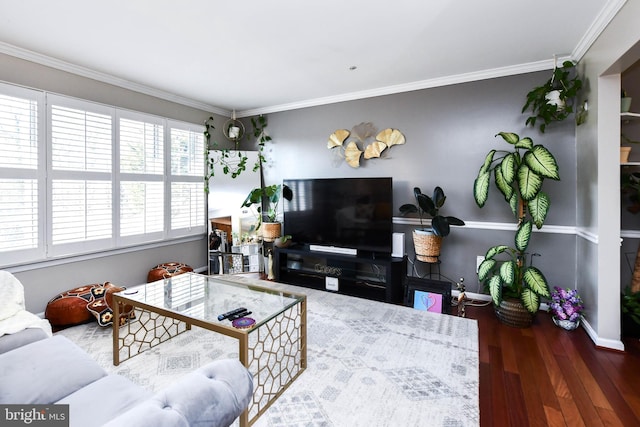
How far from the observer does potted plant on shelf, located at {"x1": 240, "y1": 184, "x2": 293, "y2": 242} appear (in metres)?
4.03

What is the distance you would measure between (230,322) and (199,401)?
3.18 feet

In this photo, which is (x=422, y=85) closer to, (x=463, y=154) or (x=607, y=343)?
(x=463, y=154)

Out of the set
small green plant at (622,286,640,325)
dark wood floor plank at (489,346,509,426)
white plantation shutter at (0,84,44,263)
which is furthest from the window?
small green plant at (622,286,640,325)

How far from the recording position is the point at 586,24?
2230 millimetres

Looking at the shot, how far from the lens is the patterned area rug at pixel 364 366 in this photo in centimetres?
160

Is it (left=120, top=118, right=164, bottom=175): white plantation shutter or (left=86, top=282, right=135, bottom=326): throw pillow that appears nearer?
(left=86, top=282, right=135, bottom=326): throw pillow

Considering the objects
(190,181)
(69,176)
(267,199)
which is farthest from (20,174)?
(267,199)

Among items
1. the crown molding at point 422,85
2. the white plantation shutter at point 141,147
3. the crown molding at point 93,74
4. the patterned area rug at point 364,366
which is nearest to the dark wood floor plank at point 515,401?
the patterned area rug at point 364,366

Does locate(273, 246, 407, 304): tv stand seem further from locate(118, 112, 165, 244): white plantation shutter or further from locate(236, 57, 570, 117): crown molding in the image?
locate(236, 57, 570, 117): crown molding

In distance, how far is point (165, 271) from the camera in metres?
3.50

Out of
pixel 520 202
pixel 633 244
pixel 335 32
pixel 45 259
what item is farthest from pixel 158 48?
pixel 633 244

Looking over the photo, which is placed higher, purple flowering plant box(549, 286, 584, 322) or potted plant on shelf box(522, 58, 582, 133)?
potted plant on shelf box(522, 58, 582, 133)

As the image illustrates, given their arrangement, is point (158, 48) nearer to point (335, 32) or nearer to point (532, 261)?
point (335, 32)

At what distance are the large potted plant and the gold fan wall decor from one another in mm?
1159
